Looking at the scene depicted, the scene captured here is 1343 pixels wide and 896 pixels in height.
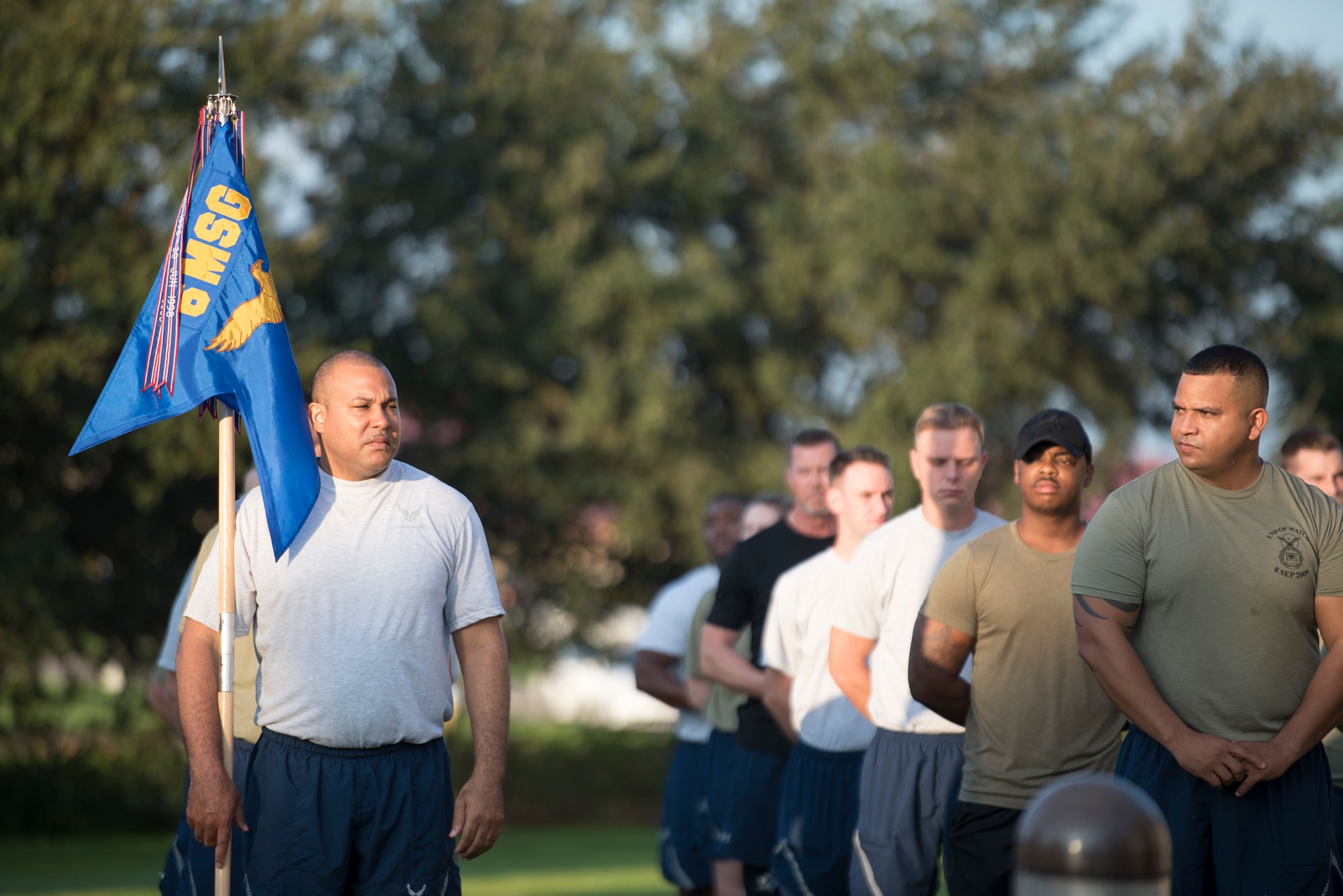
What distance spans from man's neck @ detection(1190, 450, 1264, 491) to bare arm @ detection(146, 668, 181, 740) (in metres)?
Result: 4.47

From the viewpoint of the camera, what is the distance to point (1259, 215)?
876 inches

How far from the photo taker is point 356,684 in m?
4.45

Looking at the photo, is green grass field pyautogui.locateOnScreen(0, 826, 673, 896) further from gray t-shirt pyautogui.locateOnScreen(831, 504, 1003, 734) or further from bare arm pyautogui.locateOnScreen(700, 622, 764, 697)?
gray t-shirt pyautogui.locateOnScreen(831, 504, 1003, 734)

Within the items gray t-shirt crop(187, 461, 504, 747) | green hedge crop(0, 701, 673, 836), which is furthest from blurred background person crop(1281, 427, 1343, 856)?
green hedge crop(0, 701, 673, 836)

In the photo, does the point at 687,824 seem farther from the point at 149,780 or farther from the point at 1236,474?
the point at 149,780

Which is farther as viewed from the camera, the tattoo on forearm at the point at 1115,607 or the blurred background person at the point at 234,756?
the blurred background person at the point at 234,756

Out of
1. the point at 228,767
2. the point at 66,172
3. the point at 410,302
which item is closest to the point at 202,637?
the point at 228,767

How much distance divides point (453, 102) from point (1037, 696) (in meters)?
18.2

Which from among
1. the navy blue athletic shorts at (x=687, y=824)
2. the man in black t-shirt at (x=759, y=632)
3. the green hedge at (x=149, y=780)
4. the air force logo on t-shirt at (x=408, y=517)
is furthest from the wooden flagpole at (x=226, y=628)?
the green hedge at (x=149, y=780)

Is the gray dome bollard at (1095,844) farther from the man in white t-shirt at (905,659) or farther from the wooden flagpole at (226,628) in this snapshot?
the man in white t-shirt at (905,659)

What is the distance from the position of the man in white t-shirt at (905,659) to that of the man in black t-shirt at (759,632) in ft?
4.32

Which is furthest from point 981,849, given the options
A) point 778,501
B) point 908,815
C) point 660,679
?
point 660,679

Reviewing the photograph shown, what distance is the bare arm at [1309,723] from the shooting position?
170 inches

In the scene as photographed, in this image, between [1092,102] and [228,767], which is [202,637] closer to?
[228,767]
